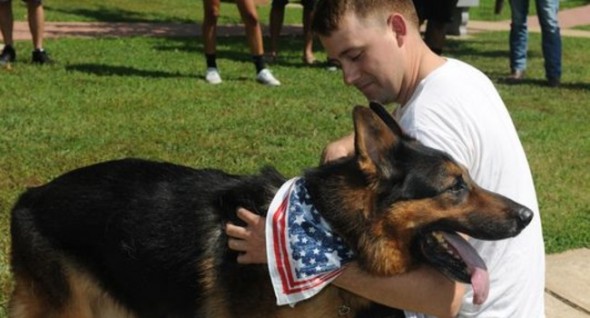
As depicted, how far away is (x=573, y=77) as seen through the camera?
35.8 feet

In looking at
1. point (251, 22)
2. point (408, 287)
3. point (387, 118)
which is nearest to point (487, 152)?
point (387, 118)

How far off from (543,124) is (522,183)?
17.5 ft

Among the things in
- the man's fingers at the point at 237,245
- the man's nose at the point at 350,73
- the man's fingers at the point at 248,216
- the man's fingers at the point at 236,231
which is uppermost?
the man's nose at the point at 350,73

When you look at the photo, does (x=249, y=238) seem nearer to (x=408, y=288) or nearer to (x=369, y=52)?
(x=408, y=288)

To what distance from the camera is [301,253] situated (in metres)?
2.56

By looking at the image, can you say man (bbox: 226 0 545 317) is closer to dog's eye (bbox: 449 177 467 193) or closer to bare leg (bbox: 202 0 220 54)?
dog's eye (bbox: 449 177 467 193)

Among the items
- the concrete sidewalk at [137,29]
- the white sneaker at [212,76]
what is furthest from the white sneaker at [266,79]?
the concrete sidewalk at [137,29]

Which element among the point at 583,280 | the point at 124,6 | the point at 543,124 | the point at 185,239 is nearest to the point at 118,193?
the point at 185,239

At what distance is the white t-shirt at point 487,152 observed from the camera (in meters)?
2.63

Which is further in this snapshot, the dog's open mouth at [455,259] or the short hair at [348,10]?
the short hair at [348,10]

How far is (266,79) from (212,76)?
63cm

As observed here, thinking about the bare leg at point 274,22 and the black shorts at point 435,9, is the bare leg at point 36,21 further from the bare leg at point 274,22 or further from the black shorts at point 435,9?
the black shorts at point 435,9

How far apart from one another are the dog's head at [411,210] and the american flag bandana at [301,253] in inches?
2.0

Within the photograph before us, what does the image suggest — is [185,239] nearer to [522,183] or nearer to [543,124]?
[522,183]
